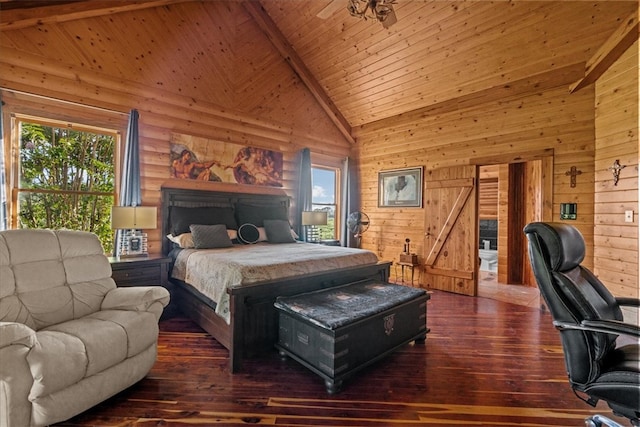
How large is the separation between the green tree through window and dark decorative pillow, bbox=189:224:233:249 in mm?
1186

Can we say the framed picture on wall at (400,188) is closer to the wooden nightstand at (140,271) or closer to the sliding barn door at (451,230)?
the sliding barn door at (451,230)

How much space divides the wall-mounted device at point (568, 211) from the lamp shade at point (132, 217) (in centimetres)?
529

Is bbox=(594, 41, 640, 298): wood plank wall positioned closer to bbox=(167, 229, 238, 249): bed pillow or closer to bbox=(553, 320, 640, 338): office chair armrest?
bbox=(553, 320, 640, 338): office chair armrest

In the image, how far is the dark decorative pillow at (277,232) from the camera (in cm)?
450

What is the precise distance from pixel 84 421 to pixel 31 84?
355 centimetres

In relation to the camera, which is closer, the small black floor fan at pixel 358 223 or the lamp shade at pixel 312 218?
the lamp shade at pixel 312 218

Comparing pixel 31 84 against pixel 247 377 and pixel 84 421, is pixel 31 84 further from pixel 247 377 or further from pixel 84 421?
pixel 247 377

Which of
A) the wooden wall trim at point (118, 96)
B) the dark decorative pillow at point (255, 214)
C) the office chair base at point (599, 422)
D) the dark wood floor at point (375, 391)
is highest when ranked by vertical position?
the wooden wall trim at point (118, 96)

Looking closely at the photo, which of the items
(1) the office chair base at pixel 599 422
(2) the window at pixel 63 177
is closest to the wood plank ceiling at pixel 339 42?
(2) the window at pixel 63 177

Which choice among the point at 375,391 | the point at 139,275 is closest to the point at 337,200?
the point at 139,275

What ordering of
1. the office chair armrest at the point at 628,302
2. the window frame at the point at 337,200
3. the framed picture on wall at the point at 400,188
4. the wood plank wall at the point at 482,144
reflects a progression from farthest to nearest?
1. the window frame at the point at 337,200
2. the framed picture on wall at the point at 400,188
3. the wood plank wall at the point at 482,144
4. the office chair armrest at the point at 628,302

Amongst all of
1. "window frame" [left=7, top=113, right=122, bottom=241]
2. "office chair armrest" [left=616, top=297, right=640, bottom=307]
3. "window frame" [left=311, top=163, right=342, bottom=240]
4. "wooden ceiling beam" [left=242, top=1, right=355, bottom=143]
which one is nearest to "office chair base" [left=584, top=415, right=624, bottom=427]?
"office chair armrest" [left=616, top=297, right=640, bottom=307]

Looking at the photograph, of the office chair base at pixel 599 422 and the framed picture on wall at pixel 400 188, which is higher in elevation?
the framed picture on wall at pixel 400 188

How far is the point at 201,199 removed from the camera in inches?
173
